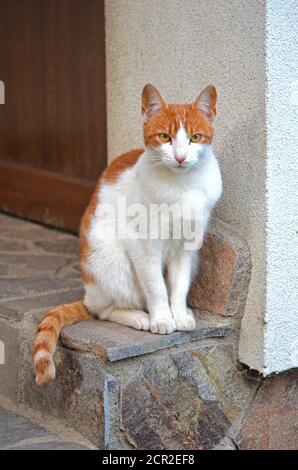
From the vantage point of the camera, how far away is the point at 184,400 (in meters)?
2.54

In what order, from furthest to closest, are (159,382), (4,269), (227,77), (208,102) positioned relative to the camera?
(4,269), (227,77), (159,382), (208,102)

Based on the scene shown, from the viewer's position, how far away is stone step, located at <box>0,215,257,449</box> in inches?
93.2

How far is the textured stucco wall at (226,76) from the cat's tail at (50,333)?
60cm

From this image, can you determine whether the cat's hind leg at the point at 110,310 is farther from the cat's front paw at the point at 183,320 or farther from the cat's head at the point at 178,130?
the cat's head at the point at 178,130

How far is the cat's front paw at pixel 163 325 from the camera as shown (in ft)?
8.04

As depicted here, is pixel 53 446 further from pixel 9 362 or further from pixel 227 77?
pixel 227 77

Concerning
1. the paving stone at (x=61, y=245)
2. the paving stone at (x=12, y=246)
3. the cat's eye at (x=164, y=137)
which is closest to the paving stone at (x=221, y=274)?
the cat's eye at (x=164, y=137)

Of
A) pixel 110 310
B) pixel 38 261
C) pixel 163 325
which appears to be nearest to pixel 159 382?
pixel 163 325

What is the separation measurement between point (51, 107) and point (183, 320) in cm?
187

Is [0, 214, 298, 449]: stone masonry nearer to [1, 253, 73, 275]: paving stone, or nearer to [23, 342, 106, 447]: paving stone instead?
[23, 342, 106, 447]: paving stone

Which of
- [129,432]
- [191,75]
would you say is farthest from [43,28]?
[129,432]

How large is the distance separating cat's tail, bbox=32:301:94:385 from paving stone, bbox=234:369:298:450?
27.6 inches

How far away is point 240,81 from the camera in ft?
8.26
